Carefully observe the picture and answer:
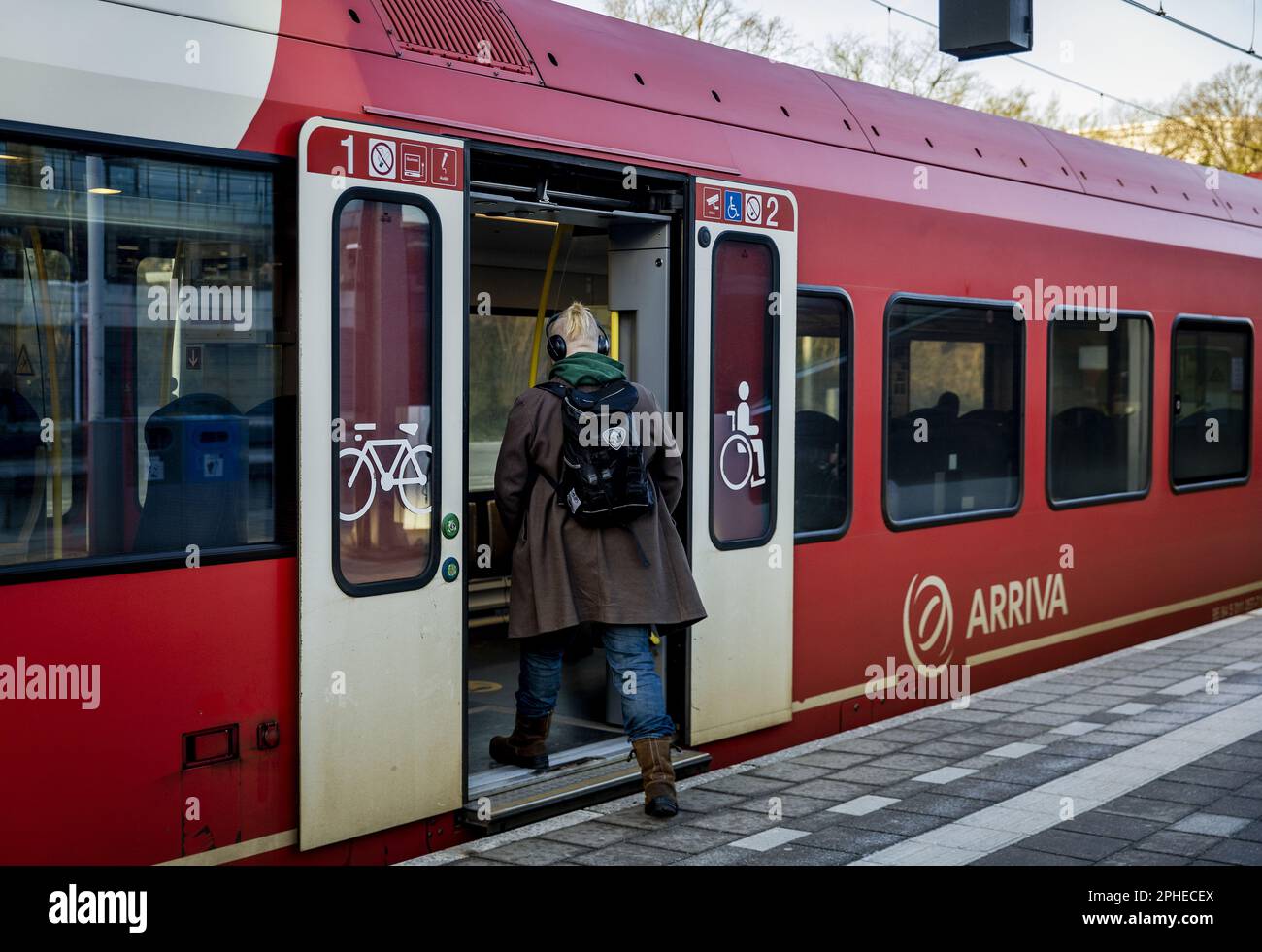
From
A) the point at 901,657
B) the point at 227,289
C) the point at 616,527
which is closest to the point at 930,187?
the point at 901,657

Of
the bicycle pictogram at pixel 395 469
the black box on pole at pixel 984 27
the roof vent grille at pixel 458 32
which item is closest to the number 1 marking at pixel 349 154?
the roof vent grille at pixel 458 32

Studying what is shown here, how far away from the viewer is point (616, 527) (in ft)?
16.4

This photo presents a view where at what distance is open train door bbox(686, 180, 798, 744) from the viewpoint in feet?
18.1

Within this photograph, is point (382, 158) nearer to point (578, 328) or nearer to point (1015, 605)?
point (578, 328)

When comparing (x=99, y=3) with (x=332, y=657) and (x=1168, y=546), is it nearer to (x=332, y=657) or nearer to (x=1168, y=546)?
(x=332, y=657)

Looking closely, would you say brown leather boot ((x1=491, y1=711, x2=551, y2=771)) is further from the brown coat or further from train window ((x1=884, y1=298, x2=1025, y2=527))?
train window ((x1=884, y1=298, x2=1025, y2=527))

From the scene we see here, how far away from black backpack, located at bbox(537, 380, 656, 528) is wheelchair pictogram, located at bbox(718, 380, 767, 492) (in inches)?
31.6

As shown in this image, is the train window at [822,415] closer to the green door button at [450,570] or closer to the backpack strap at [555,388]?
the backpack strap at [555,388]

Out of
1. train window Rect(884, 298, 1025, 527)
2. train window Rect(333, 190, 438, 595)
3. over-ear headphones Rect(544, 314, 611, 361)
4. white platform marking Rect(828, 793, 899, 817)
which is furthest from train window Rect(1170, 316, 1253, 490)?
train window Rect(333, 190, 438, 595)

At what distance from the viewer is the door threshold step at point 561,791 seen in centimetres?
473

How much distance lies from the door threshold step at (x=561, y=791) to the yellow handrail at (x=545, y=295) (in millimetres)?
2433

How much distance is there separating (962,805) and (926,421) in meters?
2.17

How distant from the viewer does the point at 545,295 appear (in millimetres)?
7430

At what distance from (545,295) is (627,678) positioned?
295 centimetres
